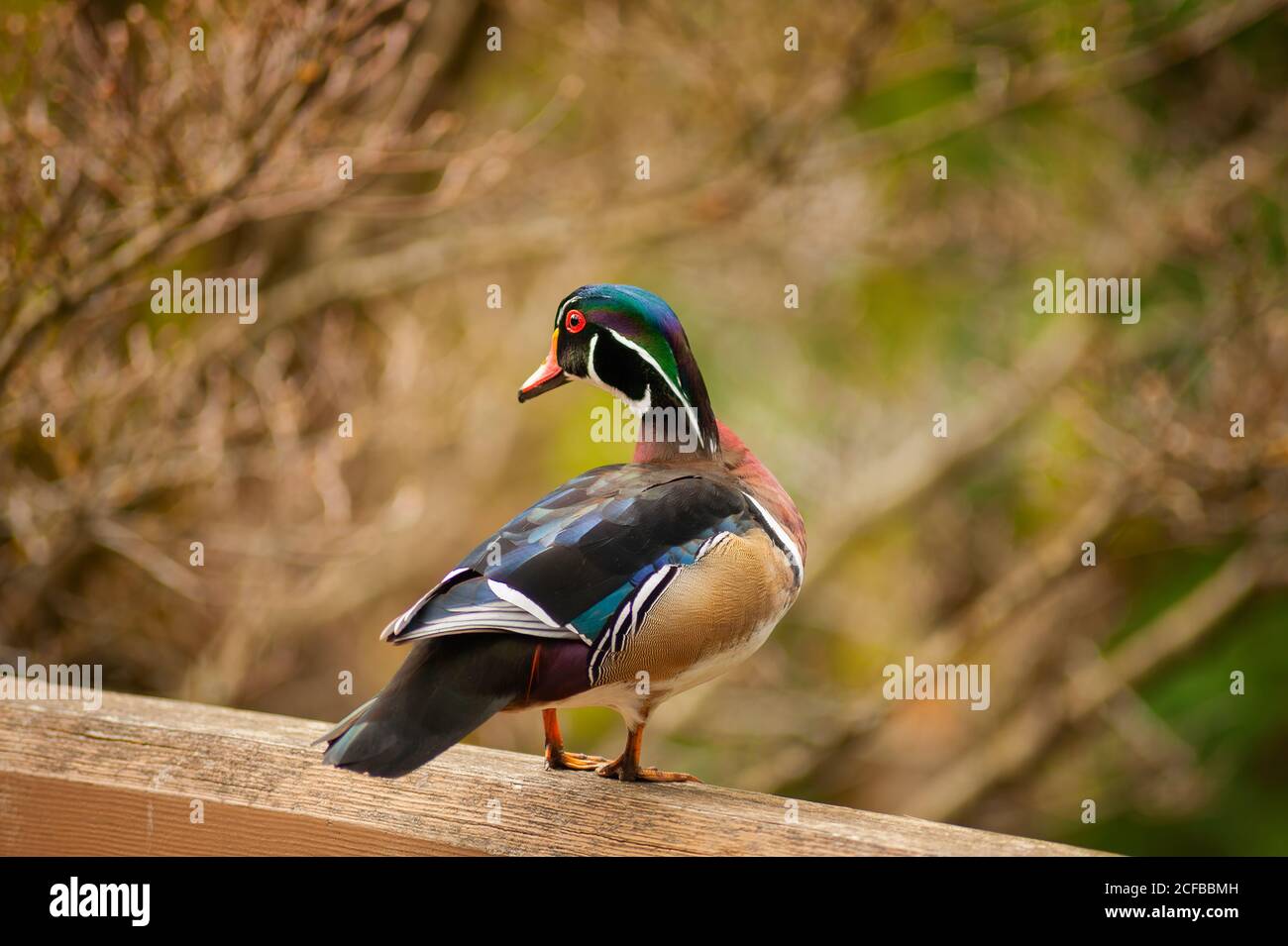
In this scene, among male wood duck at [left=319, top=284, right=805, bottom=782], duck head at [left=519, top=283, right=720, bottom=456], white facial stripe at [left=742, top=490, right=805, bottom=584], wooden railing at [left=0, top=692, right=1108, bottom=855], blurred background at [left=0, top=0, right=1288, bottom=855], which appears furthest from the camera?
blurred background at [left=0, top=0, right=1288, bottom=855]

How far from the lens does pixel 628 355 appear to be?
80.7 inches

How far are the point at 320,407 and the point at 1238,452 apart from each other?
283 cm

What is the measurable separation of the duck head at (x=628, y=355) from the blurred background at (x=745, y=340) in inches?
44.7

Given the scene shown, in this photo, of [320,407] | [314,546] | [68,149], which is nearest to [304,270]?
[320,407]

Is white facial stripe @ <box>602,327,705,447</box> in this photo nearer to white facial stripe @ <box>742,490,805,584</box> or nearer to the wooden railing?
white facial stripe @ <box>742,490,805,584</box>

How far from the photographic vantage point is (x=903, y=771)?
22.2ft

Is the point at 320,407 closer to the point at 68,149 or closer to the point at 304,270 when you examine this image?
the point at 304,270

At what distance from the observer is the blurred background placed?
3229mm

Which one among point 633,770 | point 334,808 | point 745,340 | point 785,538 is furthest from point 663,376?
point 745,340

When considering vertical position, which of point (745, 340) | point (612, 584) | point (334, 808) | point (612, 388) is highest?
point (745, 340)

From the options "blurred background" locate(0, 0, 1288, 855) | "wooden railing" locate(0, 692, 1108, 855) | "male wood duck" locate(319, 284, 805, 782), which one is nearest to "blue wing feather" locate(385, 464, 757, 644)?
"male wood duck" locate(319, 284, 805, 782)

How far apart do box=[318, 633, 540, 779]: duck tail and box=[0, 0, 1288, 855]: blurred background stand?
157 cm

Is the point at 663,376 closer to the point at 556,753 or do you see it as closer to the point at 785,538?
the point at 785,538

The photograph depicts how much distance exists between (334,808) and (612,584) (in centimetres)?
54
